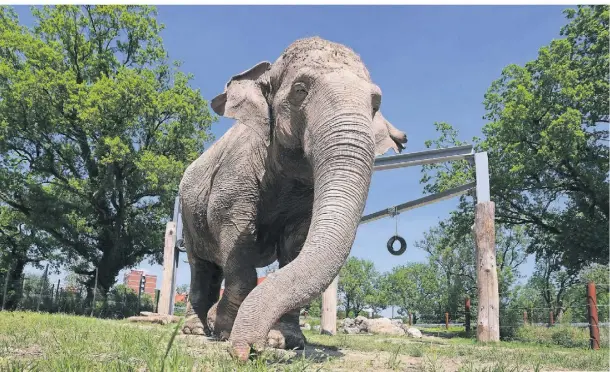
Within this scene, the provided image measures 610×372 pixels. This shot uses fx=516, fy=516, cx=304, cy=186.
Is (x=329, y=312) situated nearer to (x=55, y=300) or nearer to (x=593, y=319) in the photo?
(x=593, y=319)

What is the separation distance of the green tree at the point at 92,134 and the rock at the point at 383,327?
39.7ft

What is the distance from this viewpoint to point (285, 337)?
4605mm

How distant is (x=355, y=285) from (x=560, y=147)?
53647 millimetres

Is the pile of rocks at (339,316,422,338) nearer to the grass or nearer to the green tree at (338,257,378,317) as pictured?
the grass

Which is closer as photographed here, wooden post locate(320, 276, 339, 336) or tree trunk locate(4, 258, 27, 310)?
wooden post locate(320, 276, 339, 336)

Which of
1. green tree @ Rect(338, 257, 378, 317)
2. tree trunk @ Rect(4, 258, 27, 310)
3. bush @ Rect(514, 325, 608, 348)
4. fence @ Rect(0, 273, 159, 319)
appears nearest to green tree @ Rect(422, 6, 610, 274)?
bush @ Rect(514, 325, 608, 348)

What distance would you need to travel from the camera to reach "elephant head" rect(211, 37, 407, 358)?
10.0 ft

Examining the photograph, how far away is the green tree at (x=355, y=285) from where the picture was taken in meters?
71.8

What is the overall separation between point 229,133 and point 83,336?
9.15 feet

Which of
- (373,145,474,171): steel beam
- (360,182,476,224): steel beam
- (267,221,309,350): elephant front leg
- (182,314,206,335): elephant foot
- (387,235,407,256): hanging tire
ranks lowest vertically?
(182,314,206,335): elephant foot

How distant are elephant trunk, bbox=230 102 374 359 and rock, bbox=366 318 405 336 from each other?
44.3ft

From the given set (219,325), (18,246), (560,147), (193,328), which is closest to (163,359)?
(219,325)

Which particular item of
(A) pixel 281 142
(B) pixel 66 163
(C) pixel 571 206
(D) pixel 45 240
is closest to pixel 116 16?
(B) pixel 66 163

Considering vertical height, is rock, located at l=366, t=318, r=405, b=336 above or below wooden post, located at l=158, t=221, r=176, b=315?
below
